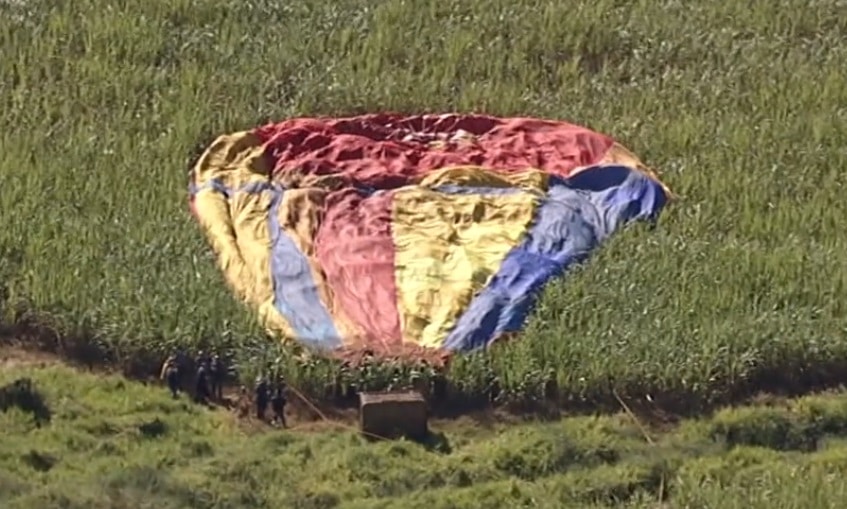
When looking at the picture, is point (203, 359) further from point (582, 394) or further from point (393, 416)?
point (582, 394)

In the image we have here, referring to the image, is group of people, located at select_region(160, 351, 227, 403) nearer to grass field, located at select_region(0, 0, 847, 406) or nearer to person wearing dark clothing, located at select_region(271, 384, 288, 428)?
grass field, located at select_region(0, 0, 847, 406)

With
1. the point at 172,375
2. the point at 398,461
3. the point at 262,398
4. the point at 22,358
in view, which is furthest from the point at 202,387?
the point at 398,461

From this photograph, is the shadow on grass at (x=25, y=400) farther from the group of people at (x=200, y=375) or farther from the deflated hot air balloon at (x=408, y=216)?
the deflated hot air balloon at (x=408, y=216)

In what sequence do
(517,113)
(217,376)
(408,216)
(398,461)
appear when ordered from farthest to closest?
(517,113) → (408,216) → (217,376) → (398,461)

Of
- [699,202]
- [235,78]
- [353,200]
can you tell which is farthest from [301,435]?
[235,78]

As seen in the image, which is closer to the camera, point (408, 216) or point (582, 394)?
point (582, 394)
